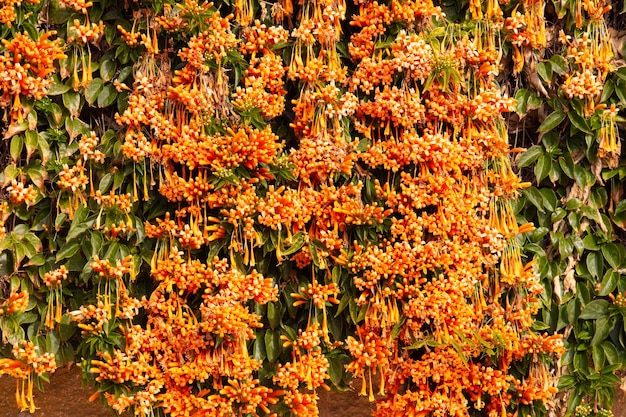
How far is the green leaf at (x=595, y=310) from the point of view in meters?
3.08

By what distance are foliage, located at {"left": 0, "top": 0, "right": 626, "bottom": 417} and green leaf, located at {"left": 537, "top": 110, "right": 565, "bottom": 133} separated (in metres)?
0.01

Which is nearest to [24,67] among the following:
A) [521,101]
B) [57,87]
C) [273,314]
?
[57,87]

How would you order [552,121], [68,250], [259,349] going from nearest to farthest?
[68,250], [259,349], [552,121]

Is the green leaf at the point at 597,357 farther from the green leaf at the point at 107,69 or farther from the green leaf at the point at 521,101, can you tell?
the green leaf at the point at 107,69

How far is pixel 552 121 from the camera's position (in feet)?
9.96

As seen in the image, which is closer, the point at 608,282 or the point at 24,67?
the point at 24,67

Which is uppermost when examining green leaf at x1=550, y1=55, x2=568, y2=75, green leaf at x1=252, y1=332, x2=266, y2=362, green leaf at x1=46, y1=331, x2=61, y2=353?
green leaf at x1=550, y1=55, x2=568, y2=75

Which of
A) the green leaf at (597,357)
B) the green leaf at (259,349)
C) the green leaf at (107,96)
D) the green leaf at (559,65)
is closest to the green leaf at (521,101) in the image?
the green leaf at (559,65)

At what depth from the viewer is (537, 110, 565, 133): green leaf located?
3.04 metres

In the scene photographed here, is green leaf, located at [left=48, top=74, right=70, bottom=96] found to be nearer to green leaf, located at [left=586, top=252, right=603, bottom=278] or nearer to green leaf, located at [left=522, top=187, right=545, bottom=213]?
green leaf, located at [left=522, top=187, right=545, bottom=213]

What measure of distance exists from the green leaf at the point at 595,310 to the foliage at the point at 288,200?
0.5 inches

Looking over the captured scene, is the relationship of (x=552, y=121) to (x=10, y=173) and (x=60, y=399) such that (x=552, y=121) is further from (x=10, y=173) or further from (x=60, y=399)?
(x=60, y=399)

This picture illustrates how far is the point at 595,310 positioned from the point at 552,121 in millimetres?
796

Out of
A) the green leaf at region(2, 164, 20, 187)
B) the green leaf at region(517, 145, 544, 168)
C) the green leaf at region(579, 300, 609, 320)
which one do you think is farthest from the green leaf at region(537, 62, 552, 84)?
the green leaf at region(2, 164, 20, 187)
